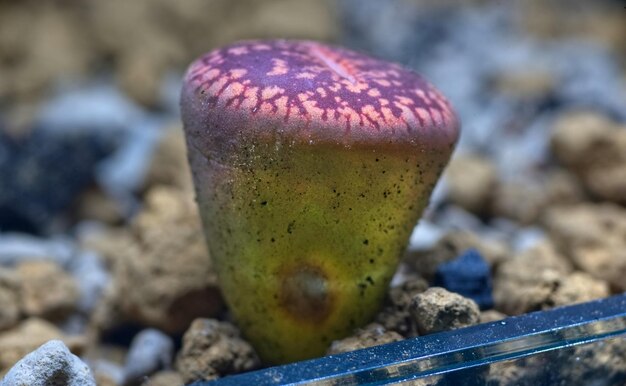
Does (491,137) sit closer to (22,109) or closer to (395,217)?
(395,217)

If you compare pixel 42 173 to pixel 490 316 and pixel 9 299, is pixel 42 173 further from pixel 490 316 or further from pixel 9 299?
pixel 490 316

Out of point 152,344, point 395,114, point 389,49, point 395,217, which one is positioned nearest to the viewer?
point 395,114

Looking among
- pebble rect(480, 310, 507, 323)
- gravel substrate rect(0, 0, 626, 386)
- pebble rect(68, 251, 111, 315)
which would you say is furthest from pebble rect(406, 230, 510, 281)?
pebble rect(68, 251, 111, 315)

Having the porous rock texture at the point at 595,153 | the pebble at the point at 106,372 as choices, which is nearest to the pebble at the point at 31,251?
the pebble at the point at 106,372

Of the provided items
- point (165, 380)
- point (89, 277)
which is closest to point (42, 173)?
point (89, 277)

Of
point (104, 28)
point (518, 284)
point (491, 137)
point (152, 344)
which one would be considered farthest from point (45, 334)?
point (491, 137)
